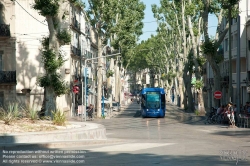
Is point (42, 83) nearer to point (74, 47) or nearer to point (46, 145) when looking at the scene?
point (46, 145)

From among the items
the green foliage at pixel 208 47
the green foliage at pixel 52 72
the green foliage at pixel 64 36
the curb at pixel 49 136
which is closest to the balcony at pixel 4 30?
the green foliage at pixel 208 47

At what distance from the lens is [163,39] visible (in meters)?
81.4

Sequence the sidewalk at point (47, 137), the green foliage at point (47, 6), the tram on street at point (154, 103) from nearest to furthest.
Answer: the sidewalk at point (47, 137)
the green foliage at point (47, 6)
the tram on street at point (154, 103)

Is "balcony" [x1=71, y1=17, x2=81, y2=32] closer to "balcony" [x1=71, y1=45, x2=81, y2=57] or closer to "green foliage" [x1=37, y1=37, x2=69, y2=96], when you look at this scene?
"balcony" [x1=71, y1=45, x2=81, y2=57]

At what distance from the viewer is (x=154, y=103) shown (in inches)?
1965

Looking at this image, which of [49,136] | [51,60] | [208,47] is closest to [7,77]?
[208,47]

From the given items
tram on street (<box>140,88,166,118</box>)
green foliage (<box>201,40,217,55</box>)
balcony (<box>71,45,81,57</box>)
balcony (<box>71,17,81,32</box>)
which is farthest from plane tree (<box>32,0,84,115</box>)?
balcony (<box>71,17,81,32</box>)

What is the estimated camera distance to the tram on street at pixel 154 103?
49719 mm

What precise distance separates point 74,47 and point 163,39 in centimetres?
2641

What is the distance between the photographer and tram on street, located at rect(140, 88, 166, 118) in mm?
49719

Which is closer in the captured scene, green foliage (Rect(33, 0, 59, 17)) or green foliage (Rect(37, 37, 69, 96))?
green foliage (Rect(33, 0, 59, 17))

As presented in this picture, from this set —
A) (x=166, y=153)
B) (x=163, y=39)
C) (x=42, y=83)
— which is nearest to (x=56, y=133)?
(x=166, y=153)

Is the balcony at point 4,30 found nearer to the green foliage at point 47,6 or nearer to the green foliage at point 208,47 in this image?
the green foliage at point 208,47

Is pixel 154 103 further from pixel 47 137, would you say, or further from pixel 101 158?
pixel 101 158
